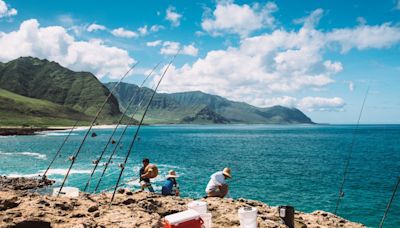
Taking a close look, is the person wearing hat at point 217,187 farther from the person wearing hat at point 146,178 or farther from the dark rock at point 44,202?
the dark rock at point 44,202

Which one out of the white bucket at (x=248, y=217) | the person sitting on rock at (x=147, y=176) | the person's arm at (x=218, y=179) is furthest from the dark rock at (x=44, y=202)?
the person's arm at (x=218, y=179)

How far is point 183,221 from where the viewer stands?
867 centimetres

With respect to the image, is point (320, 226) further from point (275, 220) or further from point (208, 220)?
point (208, 220)

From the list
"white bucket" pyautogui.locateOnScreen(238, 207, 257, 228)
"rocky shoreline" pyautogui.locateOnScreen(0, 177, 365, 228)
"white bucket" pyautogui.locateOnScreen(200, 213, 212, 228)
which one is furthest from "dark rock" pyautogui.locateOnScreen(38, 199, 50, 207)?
"white bucket" pyautogui.locateOnScreen(238, 207, 257, 228)

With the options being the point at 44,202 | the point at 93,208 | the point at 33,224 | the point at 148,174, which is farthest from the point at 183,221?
the point at 148,174

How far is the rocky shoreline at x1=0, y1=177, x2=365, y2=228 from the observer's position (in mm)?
10008

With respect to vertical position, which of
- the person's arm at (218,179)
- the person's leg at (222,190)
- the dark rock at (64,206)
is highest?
the person's arm at (218,179)

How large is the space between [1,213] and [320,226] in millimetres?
11500

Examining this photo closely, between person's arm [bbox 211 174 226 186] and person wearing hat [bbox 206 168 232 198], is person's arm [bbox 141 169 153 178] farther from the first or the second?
person's arm [bbox 211 174 226 186]

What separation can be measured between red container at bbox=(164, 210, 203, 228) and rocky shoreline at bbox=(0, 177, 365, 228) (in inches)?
70.8

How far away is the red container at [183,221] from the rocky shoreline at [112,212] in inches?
70.8

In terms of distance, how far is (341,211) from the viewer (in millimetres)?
28469

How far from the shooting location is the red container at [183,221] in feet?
28.0

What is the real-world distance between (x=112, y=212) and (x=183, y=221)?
12.5 ft
